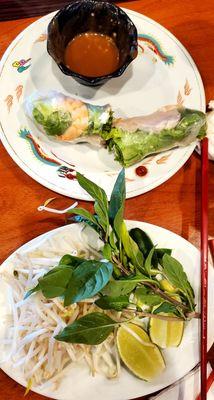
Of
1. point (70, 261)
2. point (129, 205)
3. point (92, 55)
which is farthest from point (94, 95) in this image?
point (70, 261)

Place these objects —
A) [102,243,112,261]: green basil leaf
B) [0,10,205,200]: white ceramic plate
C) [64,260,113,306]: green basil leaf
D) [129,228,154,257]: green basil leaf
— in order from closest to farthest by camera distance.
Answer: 1. [64,260,113,306]: green basil leaf
2. [102,243,112,261]: green basil leaf
3. [129,228,154,257]: green basil leaf
4. [0,10,205,200]: white ceramic plate

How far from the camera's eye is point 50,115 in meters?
1.40

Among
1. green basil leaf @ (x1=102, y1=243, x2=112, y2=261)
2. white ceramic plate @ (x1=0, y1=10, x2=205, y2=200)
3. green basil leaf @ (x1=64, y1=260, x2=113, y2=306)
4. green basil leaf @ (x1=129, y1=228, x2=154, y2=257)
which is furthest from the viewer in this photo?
white ceramic plate @ (x1=0, y1=10, x2=205, y2=200)

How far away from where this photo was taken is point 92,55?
149 cm

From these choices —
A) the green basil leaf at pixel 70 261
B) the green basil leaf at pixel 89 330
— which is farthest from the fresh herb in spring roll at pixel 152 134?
the green basil leaf at pixel 89 330

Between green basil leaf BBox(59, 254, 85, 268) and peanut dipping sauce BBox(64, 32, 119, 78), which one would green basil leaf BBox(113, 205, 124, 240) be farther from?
peanut dipping sauce BBox(64, 32, 119, 78)

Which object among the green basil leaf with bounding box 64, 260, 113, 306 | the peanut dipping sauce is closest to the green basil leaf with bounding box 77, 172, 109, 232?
the green basil leaf with bounding box 64, 260, 113, 306

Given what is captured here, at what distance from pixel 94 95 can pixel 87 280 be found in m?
0.66

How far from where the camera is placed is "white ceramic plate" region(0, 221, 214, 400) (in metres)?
1.21

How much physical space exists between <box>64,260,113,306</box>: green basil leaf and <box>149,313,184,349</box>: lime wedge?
0.24 metres

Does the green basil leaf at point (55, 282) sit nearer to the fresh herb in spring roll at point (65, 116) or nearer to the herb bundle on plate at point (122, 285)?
the herb bundle on plate at point (122, 285)

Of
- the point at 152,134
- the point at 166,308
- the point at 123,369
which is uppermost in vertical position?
the point at 152,134

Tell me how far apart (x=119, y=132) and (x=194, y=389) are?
0.70 meters

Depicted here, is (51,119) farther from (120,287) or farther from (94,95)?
(120,287)
